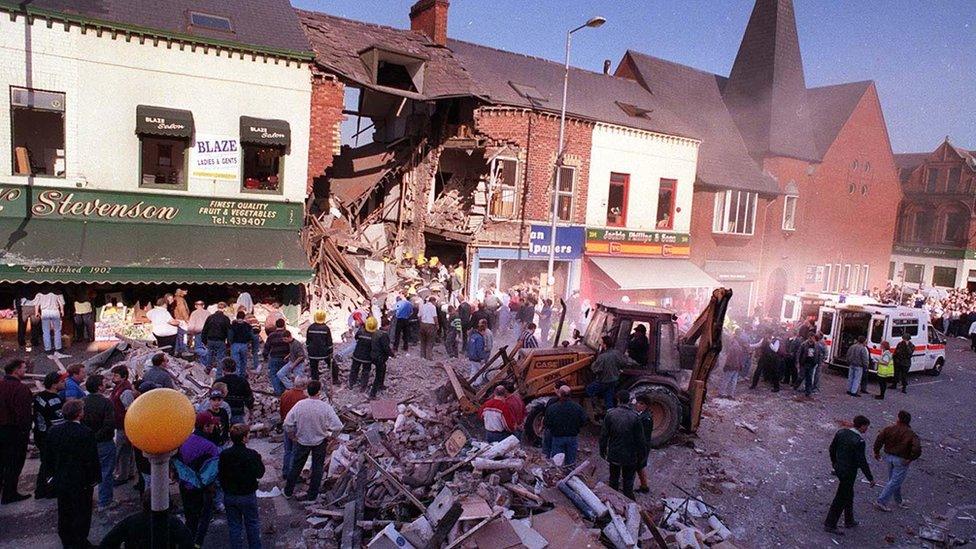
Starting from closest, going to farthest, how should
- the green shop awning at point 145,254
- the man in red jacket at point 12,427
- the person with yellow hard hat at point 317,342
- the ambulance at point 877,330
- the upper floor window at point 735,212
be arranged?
1. the man in red jacket at point 12,427
2. the person with yellow hard hat at point 317,342
3. the green shop awning at point 145,254
4. the ambulance at point 877,330
5. the upper floor window at point 735,212

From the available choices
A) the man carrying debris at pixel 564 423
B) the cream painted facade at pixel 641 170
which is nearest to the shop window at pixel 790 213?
the cream painted facade at pixel 641 170

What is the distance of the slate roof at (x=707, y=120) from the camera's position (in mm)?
26750

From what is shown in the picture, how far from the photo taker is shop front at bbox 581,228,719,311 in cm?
2292

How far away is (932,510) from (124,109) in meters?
18.1

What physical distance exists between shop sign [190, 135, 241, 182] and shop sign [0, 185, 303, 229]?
2.11 ft

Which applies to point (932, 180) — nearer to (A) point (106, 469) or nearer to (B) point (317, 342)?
(B) point (317, 342)

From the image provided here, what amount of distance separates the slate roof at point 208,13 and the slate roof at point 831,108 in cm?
2618

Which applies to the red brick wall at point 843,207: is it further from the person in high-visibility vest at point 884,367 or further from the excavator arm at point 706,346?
the excavator arm at point 706,346

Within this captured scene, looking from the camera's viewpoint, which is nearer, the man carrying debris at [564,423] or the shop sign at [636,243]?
the man carrying debris at [564,423]

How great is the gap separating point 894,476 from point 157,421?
10.1 meters

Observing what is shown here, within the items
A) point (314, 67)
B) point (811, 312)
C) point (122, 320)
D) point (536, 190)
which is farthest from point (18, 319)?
point (811, 312)

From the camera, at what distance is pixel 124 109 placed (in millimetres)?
14430

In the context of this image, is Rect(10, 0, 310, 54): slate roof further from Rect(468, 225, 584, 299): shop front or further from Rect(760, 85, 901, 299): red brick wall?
Rect(760, 85, 901, 299): red brick wall

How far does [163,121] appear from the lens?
14.5 metres
